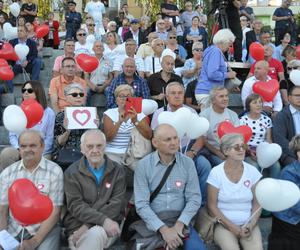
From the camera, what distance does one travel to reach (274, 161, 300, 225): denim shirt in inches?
171

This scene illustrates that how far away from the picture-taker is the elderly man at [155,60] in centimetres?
777

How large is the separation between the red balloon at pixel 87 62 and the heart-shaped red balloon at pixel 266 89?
2.19m

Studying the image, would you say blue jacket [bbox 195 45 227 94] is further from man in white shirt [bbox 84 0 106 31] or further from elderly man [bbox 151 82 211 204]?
man in white shirt [bbox 84 0 106 31]

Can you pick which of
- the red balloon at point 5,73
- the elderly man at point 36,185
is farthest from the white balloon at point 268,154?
the red balloon at point 5,73

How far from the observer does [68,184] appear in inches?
170

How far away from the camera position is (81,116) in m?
5.21

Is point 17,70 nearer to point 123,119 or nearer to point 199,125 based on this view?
point 123,119

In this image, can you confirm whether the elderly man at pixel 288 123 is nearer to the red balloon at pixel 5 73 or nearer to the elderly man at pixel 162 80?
the elderly man at pixel 162 80

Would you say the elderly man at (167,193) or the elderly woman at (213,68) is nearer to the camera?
the elderly man at (167,193)

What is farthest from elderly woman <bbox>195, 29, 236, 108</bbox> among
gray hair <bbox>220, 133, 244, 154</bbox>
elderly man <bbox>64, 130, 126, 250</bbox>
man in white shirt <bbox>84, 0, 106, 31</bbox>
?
man in white shirt <bbox>84, 0, 106, 31</bbox>

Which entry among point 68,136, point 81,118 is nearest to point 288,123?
point 81,118

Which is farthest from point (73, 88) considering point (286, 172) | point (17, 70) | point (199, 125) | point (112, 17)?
point (112, 17)

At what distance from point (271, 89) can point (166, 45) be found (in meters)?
3.24

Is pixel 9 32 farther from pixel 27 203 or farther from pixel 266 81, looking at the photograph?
pixel 27 203
